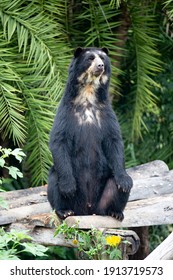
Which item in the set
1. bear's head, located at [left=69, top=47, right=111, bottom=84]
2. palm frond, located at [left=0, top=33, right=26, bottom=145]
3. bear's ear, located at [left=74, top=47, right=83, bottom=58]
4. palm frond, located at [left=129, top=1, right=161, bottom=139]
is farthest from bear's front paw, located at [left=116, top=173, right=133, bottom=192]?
palm frond, located at [left=129, top=1, right=161, bottom=139]

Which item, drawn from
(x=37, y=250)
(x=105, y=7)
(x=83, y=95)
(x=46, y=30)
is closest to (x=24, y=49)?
(x=46, y=30)

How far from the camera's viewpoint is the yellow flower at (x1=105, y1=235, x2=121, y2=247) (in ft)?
22.2

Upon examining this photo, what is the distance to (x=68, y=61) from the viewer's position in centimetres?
1020

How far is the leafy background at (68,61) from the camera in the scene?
9.93 metres

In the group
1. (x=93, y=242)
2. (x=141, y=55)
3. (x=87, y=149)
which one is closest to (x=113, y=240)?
(x=93, y=242)

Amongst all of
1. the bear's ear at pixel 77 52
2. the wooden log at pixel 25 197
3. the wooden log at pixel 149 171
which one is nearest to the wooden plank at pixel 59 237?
the wooden log at pixel 25 197

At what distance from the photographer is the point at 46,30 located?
10.2 meters

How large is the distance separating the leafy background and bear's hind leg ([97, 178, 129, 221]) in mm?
1904

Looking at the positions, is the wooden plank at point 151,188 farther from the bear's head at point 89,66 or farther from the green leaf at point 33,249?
the green leaf at point 33,249

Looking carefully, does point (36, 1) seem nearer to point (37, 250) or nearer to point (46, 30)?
point (46, 30)

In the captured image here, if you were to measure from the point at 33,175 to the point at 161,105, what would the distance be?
8.81ft

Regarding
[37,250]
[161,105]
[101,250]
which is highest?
[37,250]

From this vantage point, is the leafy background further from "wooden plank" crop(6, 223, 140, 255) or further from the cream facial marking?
"wooden plank" crop(6, 223, 140, 255)

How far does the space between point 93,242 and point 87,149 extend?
107 cm
